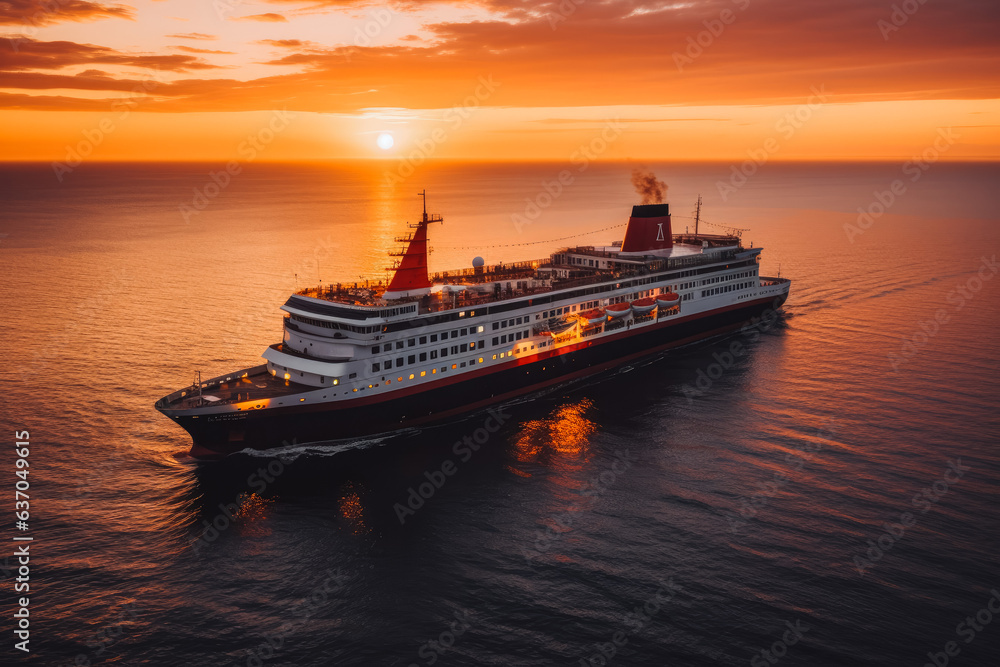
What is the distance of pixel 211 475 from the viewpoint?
36438 mm

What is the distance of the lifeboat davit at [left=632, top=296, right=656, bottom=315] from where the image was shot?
5734 centimetres

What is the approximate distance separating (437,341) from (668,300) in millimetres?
26254

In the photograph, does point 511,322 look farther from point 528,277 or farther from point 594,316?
point 594,316

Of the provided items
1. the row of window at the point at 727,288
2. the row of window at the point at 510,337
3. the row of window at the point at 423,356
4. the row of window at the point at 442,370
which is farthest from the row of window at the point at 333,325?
the row of window at the point at 727,288

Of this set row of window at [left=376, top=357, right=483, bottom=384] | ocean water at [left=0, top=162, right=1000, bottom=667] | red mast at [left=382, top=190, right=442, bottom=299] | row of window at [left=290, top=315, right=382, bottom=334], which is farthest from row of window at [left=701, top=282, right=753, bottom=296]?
row of window at [left=290, top=315, right=382, bottom=334]

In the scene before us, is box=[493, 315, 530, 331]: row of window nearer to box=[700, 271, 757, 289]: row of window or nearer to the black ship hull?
the black ship hull

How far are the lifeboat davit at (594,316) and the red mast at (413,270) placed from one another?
Result: 1390 cm

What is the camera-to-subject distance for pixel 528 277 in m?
55.6

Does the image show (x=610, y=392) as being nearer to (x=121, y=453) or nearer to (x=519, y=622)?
(x=519, y=622)

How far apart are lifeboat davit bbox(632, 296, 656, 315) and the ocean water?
5.05 metres

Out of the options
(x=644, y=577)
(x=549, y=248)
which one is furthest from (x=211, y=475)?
(x=549, y=248)

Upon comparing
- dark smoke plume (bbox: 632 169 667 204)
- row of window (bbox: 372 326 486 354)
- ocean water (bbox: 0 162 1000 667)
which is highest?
dark smoke plume (bbox: 632 169 667 204)

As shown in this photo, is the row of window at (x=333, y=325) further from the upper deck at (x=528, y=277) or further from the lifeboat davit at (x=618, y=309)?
the lifeboat davit at (x=618, y=309)

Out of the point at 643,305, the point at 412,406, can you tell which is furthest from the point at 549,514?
the point at 643,305
